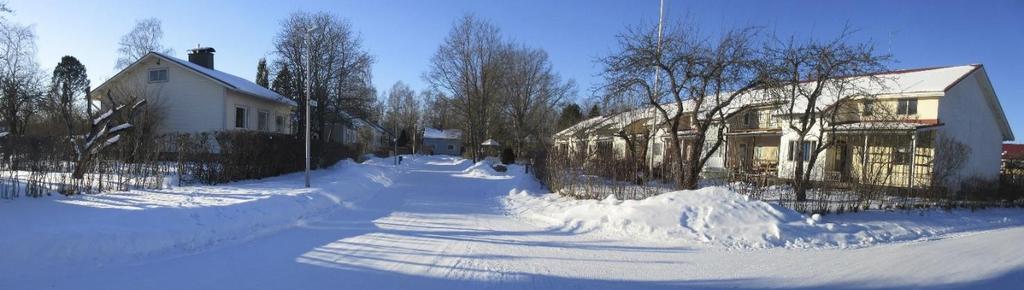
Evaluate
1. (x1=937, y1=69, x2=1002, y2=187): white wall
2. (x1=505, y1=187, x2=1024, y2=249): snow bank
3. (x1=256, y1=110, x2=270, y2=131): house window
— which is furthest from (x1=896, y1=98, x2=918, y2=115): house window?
(x1=256, y1=110, x2=270, y2=131): house window

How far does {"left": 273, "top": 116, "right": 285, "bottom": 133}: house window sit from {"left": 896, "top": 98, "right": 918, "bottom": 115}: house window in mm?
32140

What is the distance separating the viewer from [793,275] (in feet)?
20.0

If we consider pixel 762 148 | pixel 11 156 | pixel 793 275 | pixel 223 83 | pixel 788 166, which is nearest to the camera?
pixel 793 275

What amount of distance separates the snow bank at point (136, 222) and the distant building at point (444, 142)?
72.1 m

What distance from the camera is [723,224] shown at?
887cm

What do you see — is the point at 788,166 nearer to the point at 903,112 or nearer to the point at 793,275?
the point at 903,112

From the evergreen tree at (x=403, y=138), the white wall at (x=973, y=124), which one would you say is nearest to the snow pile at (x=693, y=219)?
the white wall at (x=973, y=124)

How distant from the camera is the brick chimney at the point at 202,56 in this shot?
94.8 ft

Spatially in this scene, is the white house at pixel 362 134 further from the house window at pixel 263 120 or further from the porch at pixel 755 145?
the porch at pixel 755 145

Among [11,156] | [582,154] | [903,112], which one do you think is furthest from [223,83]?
[903,112]

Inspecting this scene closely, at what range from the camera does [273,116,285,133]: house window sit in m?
29.0

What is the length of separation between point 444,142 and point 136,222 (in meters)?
77.4

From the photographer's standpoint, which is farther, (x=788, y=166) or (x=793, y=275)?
(x=788, y=166)

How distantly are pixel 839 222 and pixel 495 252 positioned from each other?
27.1 ft
